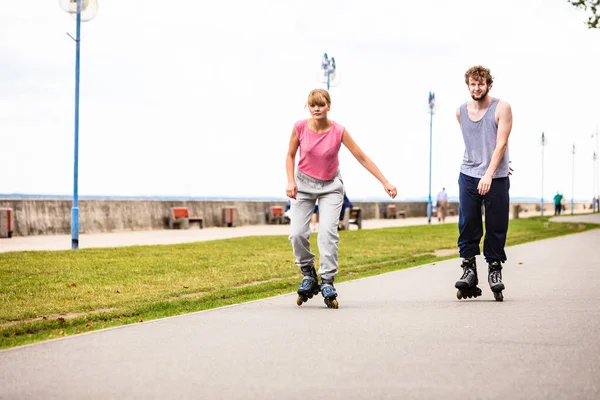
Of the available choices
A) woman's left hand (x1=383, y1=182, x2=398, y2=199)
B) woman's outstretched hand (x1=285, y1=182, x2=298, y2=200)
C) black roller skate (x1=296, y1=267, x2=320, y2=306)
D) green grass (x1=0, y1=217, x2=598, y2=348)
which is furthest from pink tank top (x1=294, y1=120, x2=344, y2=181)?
green grass (x1=0, y1=217, x2=598, y2=348)

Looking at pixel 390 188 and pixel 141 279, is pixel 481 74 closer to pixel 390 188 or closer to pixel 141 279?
pixel 390 188

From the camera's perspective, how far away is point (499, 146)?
25.4 ft

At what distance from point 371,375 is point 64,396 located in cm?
160

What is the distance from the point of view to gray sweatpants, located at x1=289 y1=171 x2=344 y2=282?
7.82 metres

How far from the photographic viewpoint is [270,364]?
5066mm

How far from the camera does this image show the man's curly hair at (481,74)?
7.89 metres

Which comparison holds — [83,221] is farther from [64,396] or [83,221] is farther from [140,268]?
[64,396]

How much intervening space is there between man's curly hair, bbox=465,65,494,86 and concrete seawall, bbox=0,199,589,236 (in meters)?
18.1

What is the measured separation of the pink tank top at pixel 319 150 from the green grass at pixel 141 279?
5.44 feet

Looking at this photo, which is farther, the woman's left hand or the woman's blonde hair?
the woman's left hand

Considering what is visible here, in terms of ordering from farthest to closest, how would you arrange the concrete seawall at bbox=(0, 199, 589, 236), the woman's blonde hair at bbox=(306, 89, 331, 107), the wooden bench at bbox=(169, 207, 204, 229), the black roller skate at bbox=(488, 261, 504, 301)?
the wooden bench at bbox=(169, 207, 204, 229) → the concrete seawall at bbox=(0, 199, 589, 236) → the black roller skate at bbox=(488, 261, 504, 301) → the woman's blonde hair at bbox=(306, 89, 331, 107)

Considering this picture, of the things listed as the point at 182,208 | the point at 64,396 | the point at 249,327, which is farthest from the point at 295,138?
the point at 182,208

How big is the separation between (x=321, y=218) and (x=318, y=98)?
1112 mm

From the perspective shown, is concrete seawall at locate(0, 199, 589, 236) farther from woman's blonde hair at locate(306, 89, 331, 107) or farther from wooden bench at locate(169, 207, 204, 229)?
woman's blonde hair at locate(306, 89, 331, 107)
